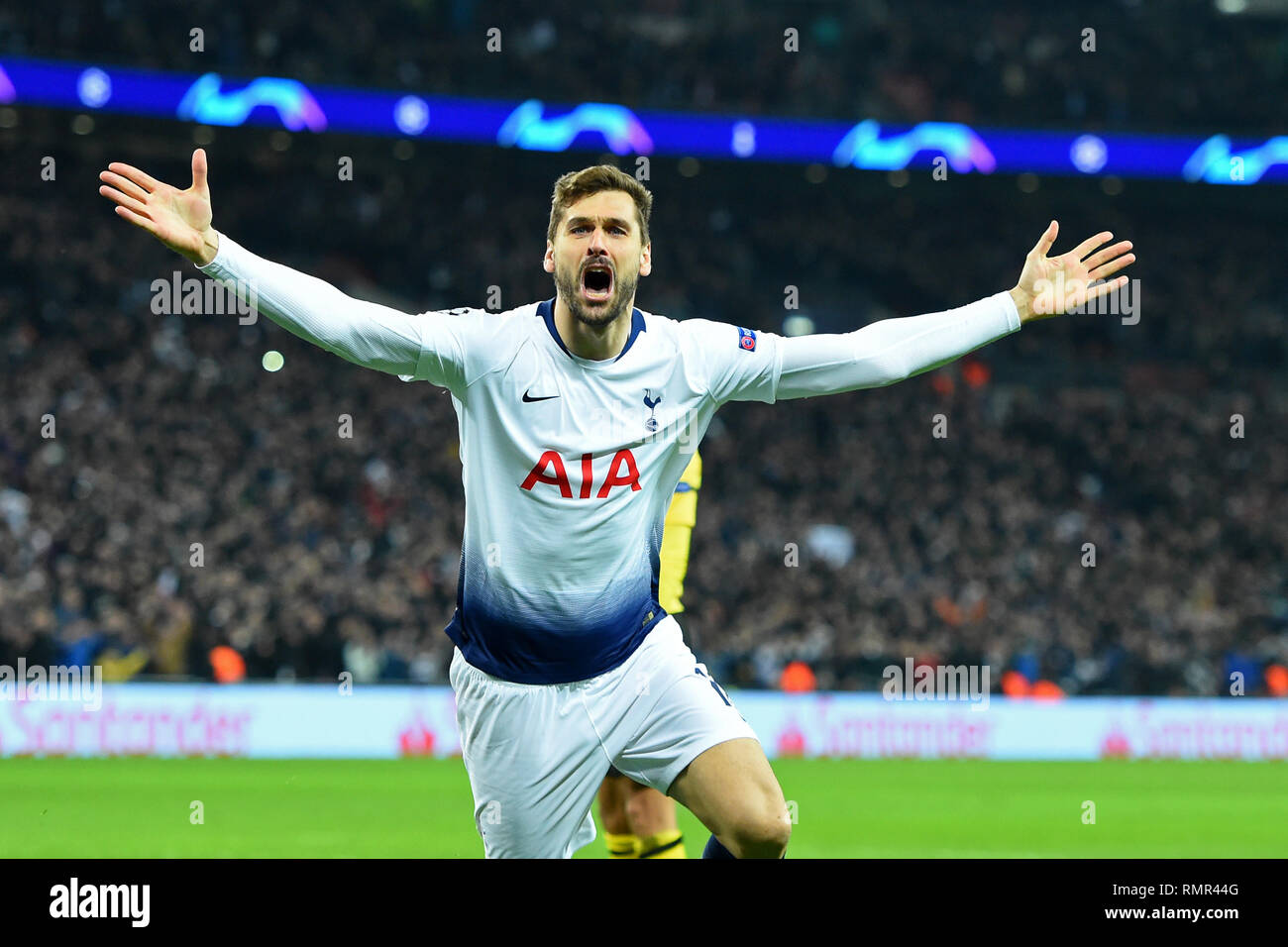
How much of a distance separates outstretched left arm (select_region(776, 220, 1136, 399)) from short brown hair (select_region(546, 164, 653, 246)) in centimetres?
76

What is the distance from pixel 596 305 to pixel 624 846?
A: 324 cm

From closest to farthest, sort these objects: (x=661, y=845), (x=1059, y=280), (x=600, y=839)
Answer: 1. (x=1059, y=280)
2. (x=661, y=845)
3. (x=600, y=839)

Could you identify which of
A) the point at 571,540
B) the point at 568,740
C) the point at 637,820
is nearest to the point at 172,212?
the point at 571,540

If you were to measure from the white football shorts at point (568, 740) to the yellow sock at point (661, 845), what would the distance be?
1984 millimetres

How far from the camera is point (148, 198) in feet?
17.5

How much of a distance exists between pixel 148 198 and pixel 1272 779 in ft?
51.3

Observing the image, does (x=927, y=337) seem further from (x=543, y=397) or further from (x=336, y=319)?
(x=336, y=319)

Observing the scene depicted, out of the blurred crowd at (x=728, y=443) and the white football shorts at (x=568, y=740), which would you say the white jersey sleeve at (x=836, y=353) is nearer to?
the white football shorts at (x=568, y=740)

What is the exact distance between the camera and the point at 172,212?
5.33 meters

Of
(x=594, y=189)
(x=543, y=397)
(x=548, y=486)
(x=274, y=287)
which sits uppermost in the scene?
(x=594, y=189)

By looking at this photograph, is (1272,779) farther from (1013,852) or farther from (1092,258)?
(1092,258)

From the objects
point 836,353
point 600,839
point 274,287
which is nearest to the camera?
point 274,287

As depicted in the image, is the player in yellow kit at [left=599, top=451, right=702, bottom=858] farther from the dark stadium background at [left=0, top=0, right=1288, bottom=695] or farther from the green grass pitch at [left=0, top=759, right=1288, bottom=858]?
the dark stadium background at [left=0, top=0, right=1288, bottom=695]

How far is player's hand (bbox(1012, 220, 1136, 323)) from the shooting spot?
20.0 ft
